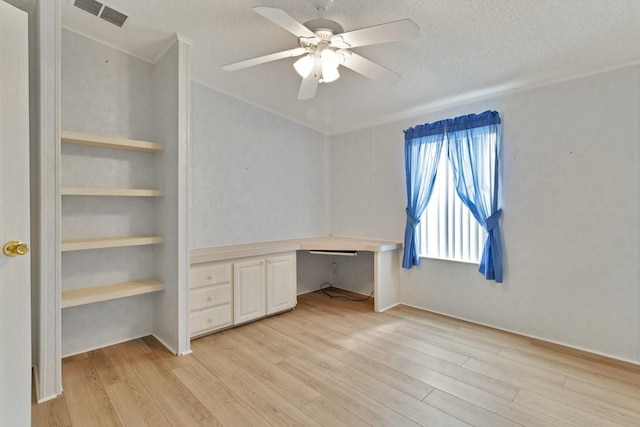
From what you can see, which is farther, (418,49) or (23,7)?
(418,49)

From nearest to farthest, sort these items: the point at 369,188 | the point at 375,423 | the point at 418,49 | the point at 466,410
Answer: the point at 375,423, the point at 466,410, the point at 418,49, the point at 369,188

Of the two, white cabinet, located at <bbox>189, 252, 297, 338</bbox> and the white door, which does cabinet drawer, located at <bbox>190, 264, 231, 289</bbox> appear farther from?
the white door

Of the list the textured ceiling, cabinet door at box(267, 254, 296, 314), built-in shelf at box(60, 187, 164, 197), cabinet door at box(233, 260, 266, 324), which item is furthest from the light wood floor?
the textured ceiling

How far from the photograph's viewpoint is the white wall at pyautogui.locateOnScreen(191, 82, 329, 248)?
3.36m

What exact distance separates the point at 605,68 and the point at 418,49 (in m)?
1.50

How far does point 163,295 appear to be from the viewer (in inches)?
111

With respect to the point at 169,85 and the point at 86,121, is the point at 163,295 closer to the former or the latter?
the point at 86,121

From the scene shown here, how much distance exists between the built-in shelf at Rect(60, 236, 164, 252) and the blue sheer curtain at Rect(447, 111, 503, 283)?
3.01 metres

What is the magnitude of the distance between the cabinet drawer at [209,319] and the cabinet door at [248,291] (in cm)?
9

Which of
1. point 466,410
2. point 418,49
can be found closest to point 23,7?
point 418,49

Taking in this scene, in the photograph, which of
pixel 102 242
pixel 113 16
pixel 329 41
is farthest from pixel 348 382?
pixel 113 16

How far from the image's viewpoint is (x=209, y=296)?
2.90 m

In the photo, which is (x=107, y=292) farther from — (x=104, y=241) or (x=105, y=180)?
(x=105, y=180)

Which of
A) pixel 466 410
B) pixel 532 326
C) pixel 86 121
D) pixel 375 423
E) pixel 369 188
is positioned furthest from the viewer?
pixel 369 188
